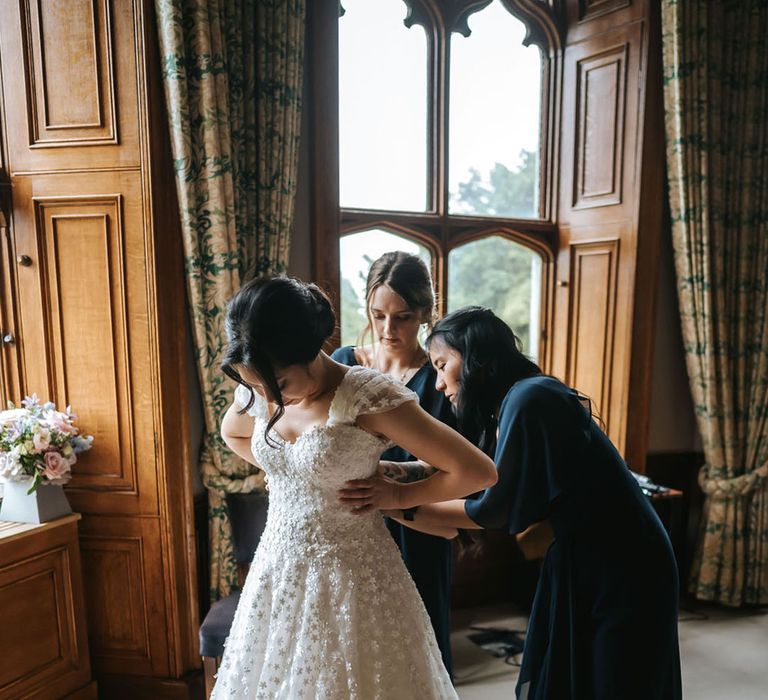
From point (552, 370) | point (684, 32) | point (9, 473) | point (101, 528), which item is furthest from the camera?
point (552, 370)

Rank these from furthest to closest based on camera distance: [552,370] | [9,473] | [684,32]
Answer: [552,370] < [684,32] < [9,473]

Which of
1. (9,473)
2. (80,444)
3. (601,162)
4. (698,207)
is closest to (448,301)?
(601,162)

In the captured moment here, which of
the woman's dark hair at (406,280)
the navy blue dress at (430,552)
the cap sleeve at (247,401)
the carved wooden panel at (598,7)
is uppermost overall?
the carved wooden panel at (598,7)

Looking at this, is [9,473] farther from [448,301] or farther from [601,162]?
[601,162]

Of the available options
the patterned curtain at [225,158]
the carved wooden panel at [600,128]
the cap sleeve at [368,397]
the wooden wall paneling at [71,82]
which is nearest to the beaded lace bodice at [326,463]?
the cap sleeve at [368,397]

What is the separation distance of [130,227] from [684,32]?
257cm

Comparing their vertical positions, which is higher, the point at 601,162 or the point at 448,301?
the point at 601,162

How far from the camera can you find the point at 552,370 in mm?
3436

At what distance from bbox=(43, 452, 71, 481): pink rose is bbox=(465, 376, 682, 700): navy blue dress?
144cm

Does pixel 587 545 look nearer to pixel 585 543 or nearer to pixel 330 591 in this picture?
pixel 585 543

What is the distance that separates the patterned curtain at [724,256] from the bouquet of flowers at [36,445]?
2837 mm

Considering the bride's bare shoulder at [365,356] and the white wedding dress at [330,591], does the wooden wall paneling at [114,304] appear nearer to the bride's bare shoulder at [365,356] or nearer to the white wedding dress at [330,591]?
the bride's bare shoulder at [365,356]

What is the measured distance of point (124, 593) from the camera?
2.28 metres

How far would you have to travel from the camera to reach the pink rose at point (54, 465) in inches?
80.2
